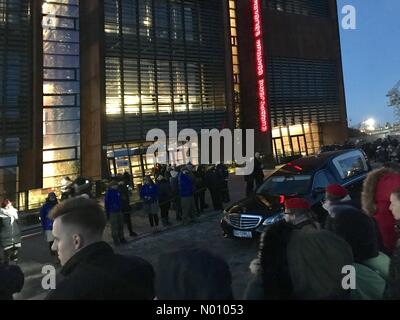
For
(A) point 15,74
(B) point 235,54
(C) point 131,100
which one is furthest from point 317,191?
(B) point 235,54

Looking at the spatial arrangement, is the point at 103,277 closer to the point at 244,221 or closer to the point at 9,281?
the point at 9,281

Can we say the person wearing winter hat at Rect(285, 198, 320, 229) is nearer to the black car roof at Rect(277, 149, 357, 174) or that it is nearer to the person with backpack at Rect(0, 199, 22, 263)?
the black car roof at Rect(277, 149, 357, 174)

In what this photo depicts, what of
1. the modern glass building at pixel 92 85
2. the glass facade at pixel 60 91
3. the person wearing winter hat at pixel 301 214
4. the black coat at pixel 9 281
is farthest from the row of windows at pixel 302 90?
the black coat at pixel 9 281

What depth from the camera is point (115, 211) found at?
8.73 metres

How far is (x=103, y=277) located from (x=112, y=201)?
7.07 meters

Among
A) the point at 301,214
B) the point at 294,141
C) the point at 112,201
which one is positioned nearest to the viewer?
the point at 301,214

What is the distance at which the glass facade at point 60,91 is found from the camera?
18062 millimetres

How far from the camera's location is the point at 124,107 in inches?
758

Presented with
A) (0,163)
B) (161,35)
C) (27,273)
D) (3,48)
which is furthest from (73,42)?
(27,273)

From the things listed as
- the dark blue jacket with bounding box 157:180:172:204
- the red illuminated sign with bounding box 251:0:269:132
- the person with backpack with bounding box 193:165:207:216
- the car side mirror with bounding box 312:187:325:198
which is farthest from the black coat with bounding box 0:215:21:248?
the red illuminated sign with bounding box 251:0:269:132

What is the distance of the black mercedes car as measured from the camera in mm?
7430

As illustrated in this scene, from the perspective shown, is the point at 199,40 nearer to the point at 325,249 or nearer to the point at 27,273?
the point at 27,273

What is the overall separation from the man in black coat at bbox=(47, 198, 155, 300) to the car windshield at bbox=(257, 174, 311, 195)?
6453 mm
